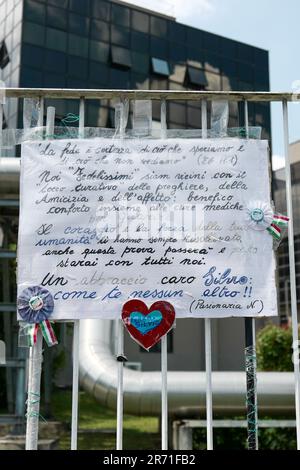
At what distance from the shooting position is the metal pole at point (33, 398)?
273 centimetres

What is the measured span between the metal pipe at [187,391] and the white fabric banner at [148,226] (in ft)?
20.3

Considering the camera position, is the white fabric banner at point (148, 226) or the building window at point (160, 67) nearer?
the white fabric banner at point (148, 226)

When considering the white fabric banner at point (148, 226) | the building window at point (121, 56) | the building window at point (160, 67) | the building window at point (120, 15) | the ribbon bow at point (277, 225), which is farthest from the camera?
the building window at point (160, 67)

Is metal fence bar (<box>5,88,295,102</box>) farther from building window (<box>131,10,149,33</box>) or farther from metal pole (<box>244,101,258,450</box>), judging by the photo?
building window (<box>131,10,149,33</box>)

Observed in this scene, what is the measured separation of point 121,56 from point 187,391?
16311mm

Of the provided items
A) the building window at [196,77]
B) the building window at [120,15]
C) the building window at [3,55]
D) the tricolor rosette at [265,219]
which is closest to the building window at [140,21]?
the building window at [120,15]

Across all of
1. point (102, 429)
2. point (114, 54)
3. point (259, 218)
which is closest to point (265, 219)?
point (259, 218)

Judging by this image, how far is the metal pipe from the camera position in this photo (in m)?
8.77

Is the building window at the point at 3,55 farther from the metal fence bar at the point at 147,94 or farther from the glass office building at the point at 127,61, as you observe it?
the metal fence bar at the point at 147,94

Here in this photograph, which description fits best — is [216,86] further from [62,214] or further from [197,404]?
[62,214]

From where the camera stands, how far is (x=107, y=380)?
901 cm

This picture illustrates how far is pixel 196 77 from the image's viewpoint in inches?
915

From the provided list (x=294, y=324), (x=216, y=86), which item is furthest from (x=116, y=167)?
(x=216, y=86)
